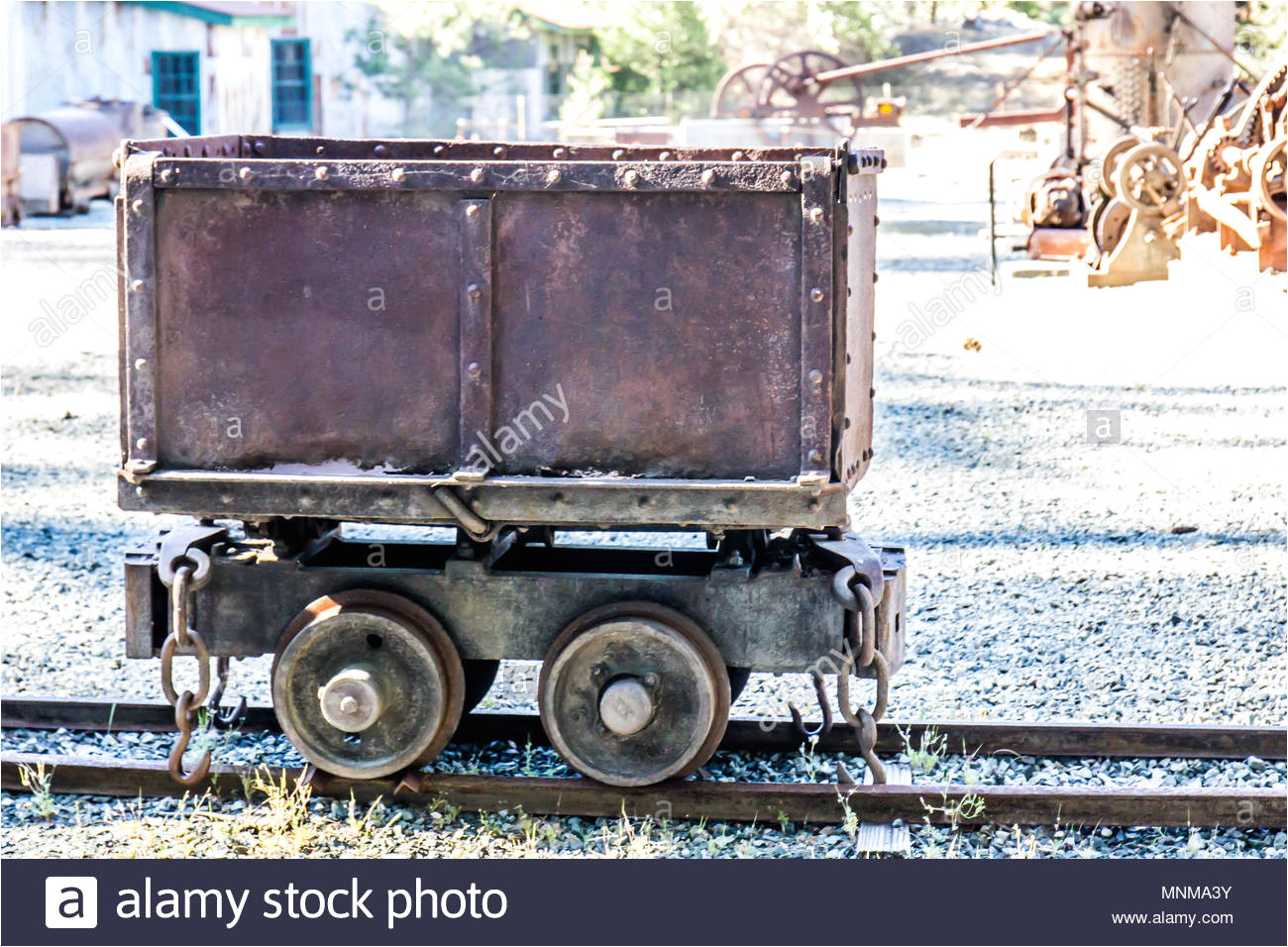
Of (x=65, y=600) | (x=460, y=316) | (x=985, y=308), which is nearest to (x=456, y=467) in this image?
(x=460, y=316)

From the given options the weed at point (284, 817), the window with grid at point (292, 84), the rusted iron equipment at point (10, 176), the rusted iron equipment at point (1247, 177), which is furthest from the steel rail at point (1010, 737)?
the window with grid at point (292, 84)

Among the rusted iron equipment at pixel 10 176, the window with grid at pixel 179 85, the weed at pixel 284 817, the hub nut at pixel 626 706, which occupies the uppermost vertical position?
the window with grid at pixel 179 85

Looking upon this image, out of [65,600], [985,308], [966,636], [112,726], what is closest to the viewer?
[112,726]

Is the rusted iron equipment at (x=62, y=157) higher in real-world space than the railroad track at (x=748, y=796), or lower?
higher

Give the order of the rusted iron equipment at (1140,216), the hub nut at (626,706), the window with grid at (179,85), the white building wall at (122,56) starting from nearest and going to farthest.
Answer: the hub nut at (626,706)
the rusted iron equipment at (1140,216)
the white building wall at (122,56)
the window with grid at (179,85)

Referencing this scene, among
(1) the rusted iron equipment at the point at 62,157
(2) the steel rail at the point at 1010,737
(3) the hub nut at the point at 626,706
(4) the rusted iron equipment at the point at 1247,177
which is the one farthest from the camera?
(1) the rusted iron equipment at the point at 62,157

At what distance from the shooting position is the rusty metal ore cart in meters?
3.92

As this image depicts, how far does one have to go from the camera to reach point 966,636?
19.6 ft

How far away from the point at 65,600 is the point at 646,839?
3.50 metres

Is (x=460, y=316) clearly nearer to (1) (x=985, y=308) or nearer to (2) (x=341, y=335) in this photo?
(2) (x=341, y=335)

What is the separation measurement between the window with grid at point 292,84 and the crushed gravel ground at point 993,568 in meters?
22.8

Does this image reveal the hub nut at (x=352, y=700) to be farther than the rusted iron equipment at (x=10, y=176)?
No

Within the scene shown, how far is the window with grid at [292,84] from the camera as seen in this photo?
1419 inches

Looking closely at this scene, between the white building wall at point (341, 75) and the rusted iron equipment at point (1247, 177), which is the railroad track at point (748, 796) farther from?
the white building wall at point (341, 75)
